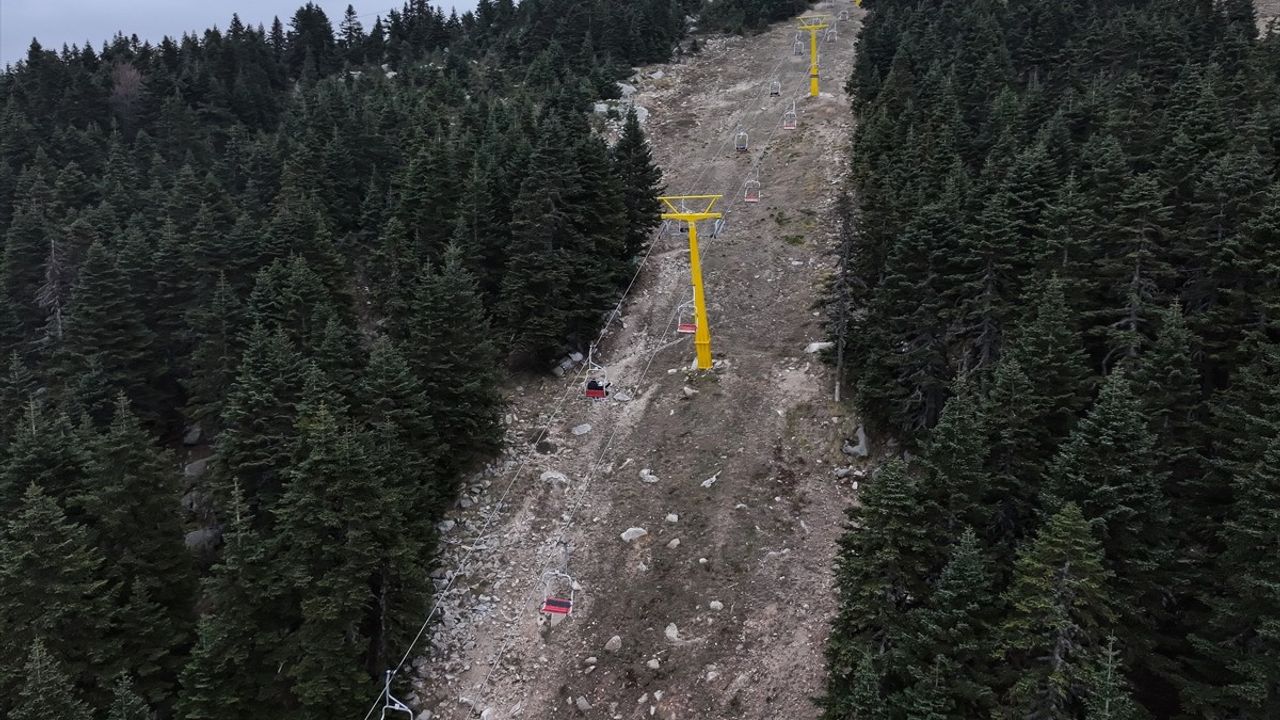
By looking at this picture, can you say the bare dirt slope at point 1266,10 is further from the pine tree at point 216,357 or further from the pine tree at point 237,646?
the pine tree at point 237,646

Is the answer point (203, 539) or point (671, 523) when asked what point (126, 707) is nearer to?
point (203, 539)

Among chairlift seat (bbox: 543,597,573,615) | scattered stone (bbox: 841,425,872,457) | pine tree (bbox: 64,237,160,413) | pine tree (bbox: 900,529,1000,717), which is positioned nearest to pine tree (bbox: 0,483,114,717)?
chairlift seat (bbox: 543,597,573,615)

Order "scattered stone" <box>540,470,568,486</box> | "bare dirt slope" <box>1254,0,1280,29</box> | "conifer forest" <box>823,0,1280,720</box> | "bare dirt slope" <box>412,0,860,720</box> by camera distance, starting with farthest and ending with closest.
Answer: "bare dirt slope" <box>1254,0,1280,29</box> → "scattered stone" <box>540,470,568,486</box> → "bare dirt slope" <box>412,0,860,720</box> → "conifer forest" <box>823,0,1280,720</box>

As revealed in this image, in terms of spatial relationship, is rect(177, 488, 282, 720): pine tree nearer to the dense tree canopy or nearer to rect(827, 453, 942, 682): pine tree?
the dense tree canopy

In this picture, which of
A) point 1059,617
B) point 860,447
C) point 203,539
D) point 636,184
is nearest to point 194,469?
point 203,539

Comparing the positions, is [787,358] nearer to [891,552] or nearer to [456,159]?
[891,552]
